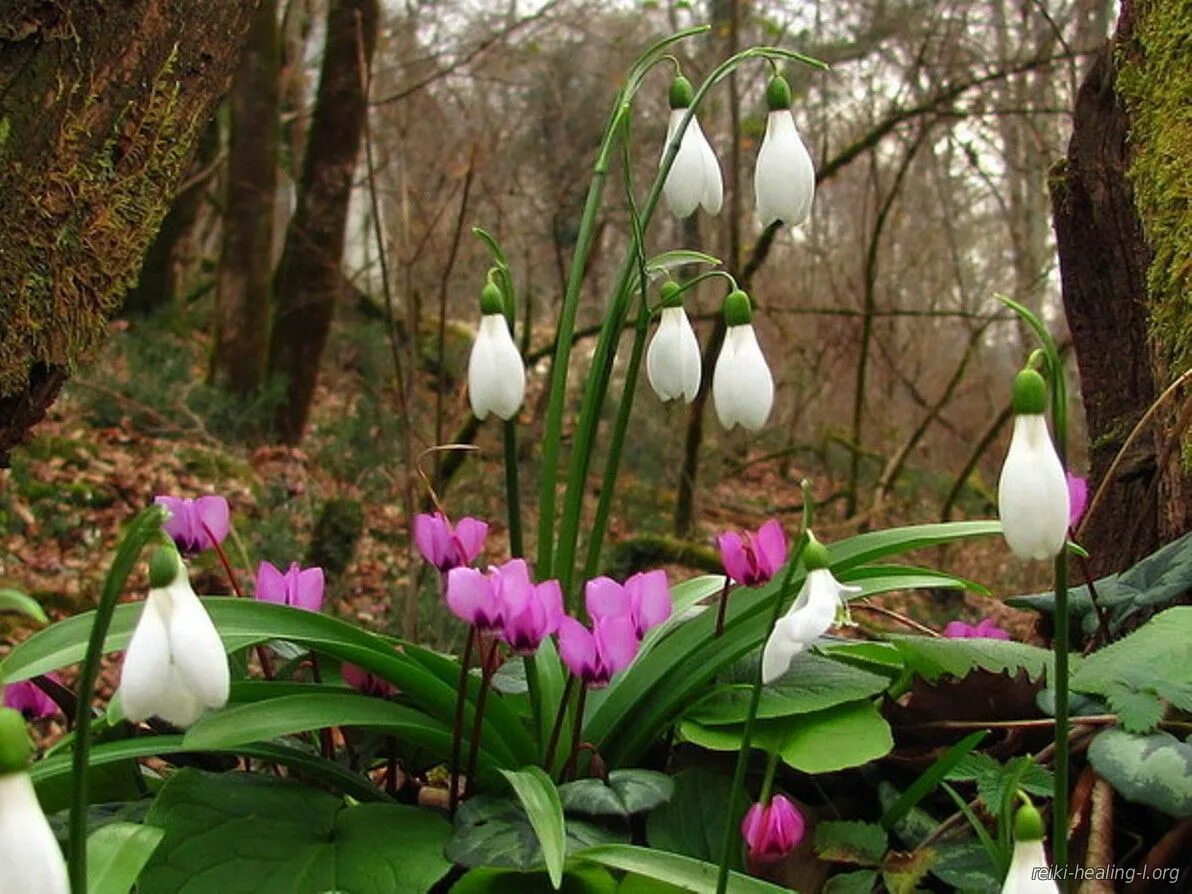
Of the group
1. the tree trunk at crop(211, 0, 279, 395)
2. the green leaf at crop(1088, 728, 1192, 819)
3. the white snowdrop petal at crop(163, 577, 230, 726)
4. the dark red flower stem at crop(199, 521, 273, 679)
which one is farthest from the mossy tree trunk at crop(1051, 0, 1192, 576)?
the tree trunk at crop(211, 0, 279, 395)

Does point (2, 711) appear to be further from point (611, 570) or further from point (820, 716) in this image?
point (611, 570)

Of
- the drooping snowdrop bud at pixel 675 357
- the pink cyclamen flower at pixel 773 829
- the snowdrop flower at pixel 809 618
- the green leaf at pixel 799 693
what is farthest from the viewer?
the drooping snowdrop bud at pixel 675 357

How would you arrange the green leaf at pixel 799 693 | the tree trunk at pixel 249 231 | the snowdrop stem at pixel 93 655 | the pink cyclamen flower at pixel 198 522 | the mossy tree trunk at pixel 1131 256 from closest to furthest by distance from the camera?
the snowdrop stem at pixel 93 655, the green leaf at pixel 799 693, the pink cyclamen flower at pixel 198 522, the mossy tree trunk at pixel 1131 256, the tree trunk at pixel 249 231

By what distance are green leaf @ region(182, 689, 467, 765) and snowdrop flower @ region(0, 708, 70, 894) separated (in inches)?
20.7

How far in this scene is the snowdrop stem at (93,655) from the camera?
904 mm

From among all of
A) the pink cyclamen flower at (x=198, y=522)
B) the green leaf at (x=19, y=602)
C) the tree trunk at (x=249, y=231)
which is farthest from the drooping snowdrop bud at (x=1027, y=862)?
the tree trunk at (x=249, y=231)

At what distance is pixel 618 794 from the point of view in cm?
144

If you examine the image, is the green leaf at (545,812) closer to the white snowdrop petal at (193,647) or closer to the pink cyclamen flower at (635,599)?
the pink cyclamen flower at (635,599)

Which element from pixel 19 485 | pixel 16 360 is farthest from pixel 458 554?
pixel 19 485

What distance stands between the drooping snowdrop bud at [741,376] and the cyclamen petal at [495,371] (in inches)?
10.2

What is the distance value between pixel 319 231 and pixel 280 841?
293 inches

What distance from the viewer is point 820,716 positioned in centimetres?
157

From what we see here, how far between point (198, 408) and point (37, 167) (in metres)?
6.56

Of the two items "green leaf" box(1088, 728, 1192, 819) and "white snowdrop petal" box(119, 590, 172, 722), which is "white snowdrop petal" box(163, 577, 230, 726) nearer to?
"white snowdrop petal" box(119, 590, 172, 722)
